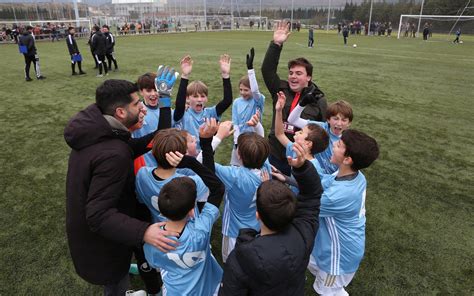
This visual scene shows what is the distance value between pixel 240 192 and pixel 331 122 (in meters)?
1.41

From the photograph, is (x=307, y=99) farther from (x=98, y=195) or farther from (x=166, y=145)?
(x=98, y=195)

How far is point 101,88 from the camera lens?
7.39 ft

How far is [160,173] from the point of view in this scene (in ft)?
7.95

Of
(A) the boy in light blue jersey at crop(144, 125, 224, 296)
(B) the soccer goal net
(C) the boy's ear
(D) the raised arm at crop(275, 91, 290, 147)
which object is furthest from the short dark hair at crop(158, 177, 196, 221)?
(B) the soccer goal net

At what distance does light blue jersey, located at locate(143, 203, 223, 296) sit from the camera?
2061 millimetres

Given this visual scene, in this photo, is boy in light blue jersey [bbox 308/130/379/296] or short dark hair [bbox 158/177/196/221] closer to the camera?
short dark hair [bbox 158/177/196/221]

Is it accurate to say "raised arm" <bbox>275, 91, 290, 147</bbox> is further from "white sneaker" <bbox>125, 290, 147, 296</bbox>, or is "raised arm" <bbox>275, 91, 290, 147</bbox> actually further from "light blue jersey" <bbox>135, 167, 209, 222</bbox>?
"white sneaker" <bbox>125, 290, 147, 296</bbox>

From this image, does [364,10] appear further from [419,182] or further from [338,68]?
[419,182]

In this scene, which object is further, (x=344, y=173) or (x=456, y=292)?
(x=456, y=292)

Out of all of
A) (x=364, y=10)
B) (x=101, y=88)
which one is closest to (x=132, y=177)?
(x=101, y=88)

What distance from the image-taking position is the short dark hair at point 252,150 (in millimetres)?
2559

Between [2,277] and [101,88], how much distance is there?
2.48 m

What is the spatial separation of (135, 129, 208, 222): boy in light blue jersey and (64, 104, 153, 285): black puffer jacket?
178 millimetres

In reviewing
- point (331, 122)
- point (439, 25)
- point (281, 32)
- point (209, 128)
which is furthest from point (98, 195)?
point (439, 25)
